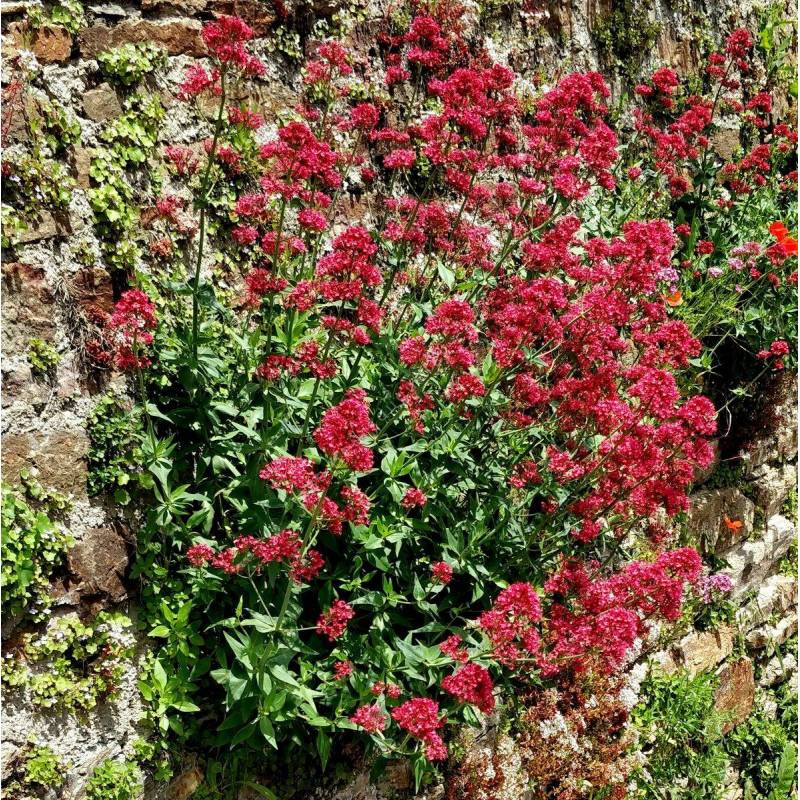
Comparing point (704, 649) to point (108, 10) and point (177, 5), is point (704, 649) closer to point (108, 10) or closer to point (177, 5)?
point (177, 5)

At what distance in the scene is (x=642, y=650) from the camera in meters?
6.02

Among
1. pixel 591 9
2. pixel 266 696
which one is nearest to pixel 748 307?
pixel 591 9

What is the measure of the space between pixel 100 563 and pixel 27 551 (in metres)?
0.37

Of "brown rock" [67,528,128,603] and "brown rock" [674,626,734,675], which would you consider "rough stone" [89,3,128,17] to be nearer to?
"brown rock" [67,528,128,603]

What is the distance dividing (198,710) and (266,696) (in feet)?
1.99

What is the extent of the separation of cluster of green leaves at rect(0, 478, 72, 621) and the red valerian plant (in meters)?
0.43

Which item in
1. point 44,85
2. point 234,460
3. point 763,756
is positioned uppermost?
point 44,85

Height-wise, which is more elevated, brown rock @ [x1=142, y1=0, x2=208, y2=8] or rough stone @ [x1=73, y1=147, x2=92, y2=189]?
brown rock @ [x1=142, y1=0, x2=208, y2=8]

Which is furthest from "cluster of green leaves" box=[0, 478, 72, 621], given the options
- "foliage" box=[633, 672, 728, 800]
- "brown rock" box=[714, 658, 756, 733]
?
"brown rock" box=[714, 658, 756, 733]

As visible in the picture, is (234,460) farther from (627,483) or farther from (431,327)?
(627,483)

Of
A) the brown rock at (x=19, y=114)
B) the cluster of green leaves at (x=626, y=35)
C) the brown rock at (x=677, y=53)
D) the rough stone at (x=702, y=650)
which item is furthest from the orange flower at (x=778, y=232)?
the brown rock at (x=19, y=114)

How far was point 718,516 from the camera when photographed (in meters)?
6.88

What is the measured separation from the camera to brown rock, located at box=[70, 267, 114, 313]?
3742 millimetres

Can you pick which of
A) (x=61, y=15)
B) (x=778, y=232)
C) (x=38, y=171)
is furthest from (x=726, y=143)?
(x=38, y=171)
